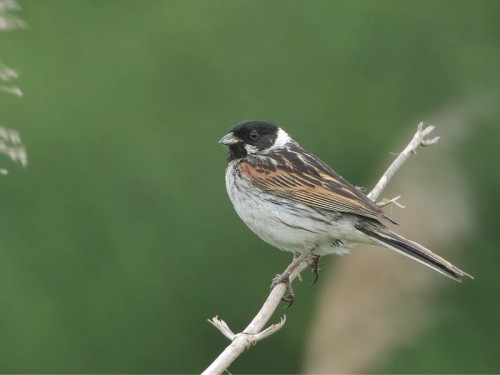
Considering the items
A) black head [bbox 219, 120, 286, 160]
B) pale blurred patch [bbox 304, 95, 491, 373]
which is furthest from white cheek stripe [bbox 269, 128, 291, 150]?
pale blurred patch [bbox 304, 95, 491, 373]

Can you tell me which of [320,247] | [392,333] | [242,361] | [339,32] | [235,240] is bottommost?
[242,361]

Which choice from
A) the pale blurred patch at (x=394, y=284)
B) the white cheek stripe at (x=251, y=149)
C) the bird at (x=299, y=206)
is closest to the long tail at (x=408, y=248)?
the bird at (x=299, y=206)

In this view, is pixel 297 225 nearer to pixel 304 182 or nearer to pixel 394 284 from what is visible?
pixel 304 182

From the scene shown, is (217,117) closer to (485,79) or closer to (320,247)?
(485,79)

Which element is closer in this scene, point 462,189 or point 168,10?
point 462,189

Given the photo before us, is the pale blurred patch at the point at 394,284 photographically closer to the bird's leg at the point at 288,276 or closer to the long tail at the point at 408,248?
the bird's leg at the point at 288,276

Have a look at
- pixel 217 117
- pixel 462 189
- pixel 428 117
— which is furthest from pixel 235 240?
pixel 462 189
